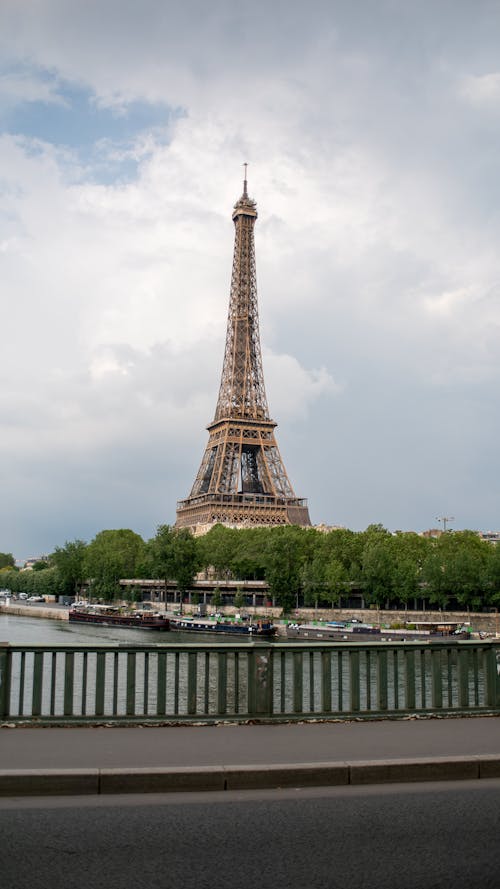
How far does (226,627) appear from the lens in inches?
3342

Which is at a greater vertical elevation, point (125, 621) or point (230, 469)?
point (230, 469)

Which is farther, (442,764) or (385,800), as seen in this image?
(442,764)

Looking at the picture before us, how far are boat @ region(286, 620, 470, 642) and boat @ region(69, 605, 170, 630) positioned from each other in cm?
1473

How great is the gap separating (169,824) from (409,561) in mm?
87846

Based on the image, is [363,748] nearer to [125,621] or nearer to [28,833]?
[28,833]

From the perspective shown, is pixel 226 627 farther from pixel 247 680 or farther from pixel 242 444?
pixel 247 680

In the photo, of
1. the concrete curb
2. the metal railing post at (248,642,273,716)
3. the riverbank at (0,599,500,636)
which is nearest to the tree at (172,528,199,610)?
the riverbank at (0,599,500,636)

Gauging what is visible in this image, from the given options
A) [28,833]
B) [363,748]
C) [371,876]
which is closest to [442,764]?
[363,748]

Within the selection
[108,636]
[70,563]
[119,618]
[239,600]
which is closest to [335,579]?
[239,600]

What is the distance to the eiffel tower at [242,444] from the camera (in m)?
131

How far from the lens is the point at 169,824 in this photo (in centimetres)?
736

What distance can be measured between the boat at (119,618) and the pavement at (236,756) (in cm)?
8085

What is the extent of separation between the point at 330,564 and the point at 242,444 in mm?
39410

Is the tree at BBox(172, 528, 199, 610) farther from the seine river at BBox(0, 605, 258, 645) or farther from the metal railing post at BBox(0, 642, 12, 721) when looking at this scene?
the metal railing post at BBox(0, 642, 12, 721)
